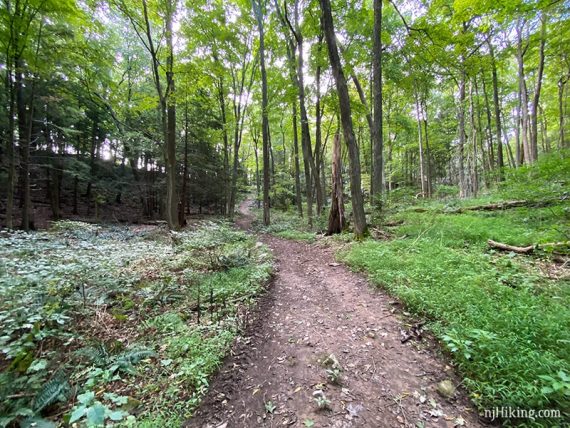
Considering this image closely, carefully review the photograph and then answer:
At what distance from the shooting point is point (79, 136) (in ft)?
50.7

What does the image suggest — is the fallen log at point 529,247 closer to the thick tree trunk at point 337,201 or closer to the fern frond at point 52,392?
the thick tree trunk at point 337,201

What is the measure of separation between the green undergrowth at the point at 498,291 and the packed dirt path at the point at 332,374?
11.8 inches

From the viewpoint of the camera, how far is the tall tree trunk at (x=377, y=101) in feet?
27.0

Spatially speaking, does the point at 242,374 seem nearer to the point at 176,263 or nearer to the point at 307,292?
the point at 307,292

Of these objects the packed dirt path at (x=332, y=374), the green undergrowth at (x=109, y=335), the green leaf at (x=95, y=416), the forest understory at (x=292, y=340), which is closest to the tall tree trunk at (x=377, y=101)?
the forest understory at (x=292, y=340)

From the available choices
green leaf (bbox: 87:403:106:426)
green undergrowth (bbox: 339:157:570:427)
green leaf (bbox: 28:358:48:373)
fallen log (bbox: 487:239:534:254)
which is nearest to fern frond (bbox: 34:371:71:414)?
green leaf (bbox: 28:358:48:373)

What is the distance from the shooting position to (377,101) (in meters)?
8.71

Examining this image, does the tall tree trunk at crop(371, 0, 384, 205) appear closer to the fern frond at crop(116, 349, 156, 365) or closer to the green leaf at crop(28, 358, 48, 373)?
the fern frond at crop(116, 349, 156, 365)

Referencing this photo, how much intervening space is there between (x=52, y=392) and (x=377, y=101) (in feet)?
34.1

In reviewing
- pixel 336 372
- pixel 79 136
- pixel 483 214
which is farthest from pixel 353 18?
pixel 79 136

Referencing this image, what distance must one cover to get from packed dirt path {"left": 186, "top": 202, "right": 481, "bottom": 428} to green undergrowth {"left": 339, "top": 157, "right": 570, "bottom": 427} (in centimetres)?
30

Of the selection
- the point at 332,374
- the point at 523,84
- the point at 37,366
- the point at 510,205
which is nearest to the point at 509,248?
the point at 510,205

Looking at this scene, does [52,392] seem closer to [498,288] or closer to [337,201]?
[498,288]

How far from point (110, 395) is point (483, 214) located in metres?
9.57
